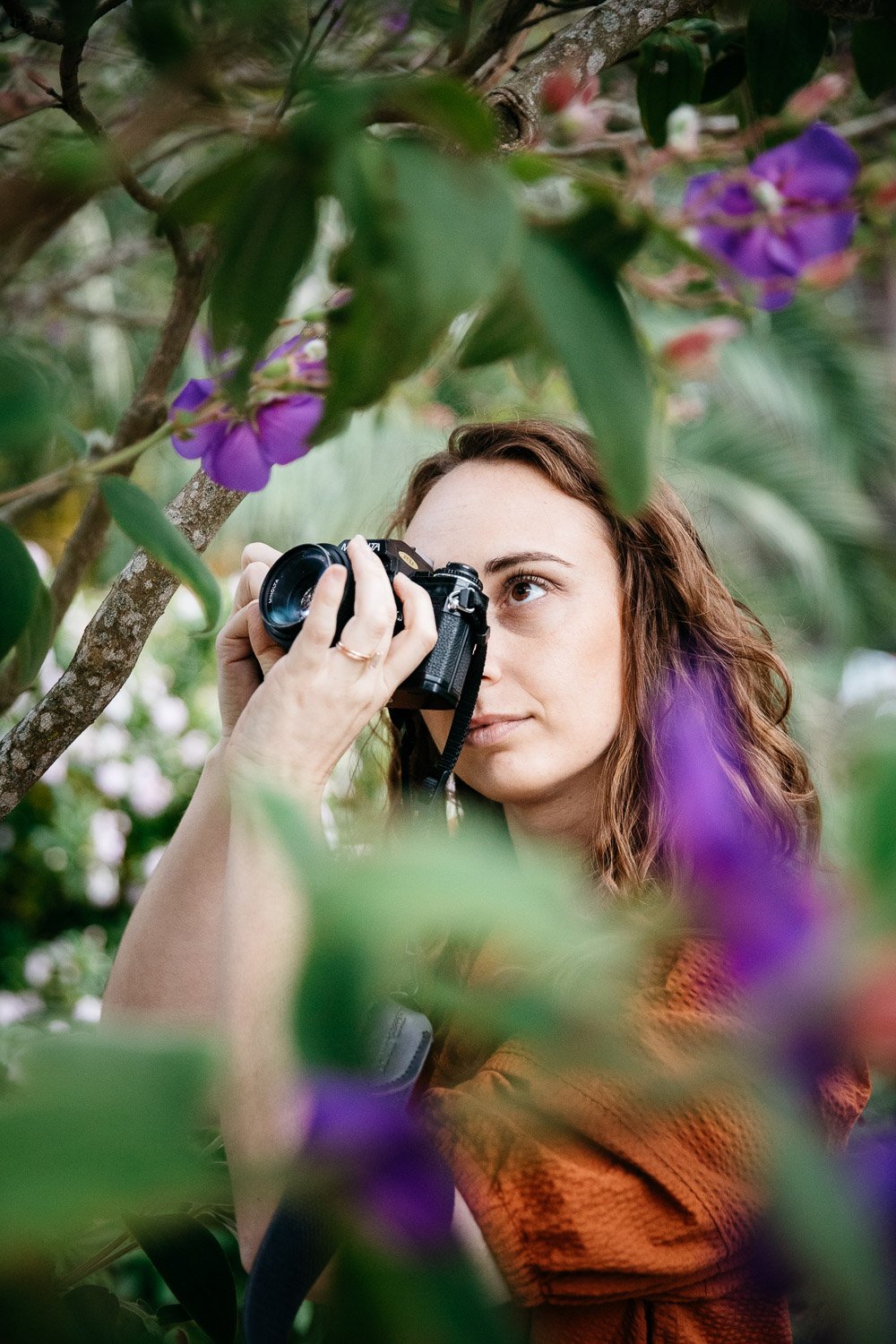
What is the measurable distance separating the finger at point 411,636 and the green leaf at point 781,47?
14.2 inches

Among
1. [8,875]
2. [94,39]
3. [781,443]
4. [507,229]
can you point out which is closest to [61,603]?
[94,39]

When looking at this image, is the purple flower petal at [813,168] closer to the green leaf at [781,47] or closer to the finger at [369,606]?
the green leaf at [781,47]

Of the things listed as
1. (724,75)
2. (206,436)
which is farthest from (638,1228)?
(724,75)

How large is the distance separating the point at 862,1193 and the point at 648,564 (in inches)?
35.3

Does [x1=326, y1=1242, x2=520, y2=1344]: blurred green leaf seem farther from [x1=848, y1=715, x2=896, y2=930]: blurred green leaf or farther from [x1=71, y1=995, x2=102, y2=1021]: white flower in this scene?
[x1=71, y1=995, x2=102, y2=1021]: white flower

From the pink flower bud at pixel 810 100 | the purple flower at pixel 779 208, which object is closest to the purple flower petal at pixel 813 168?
the purple flower at pixel 779 208

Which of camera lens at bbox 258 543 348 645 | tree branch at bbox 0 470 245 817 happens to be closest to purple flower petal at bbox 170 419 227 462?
tree branch at bbox 0 470 245 817

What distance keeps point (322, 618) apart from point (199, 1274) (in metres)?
0.37

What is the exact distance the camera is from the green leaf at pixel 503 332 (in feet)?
0.99

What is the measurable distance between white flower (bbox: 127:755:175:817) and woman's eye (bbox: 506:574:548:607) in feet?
4.01

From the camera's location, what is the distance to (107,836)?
196 cm

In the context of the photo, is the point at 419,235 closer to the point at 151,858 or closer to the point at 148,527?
the point at 148,527

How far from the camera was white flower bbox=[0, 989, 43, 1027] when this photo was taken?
160 cm

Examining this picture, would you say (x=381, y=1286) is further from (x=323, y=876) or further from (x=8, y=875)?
(x=8, y=875)
